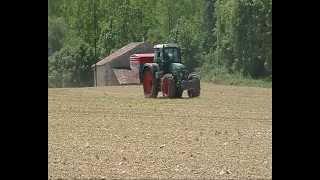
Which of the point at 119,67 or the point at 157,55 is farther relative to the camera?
the point at 119,67

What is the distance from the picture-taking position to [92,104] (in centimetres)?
1717

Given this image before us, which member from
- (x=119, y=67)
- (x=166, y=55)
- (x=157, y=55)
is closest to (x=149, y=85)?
(x=157, y=55)

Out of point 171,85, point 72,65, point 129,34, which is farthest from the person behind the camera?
point 72,65

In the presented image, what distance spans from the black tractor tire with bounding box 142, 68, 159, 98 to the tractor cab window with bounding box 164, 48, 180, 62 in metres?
0.76

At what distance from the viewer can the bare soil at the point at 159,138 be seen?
8.03 meters

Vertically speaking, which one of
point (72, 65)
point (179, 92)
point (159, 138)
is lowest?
point (159, 138)

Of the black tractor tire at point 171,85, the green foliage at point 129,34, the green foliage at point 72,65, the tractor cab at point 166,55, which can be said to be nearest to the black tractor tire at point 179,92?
the black tractor tire at point 171,85

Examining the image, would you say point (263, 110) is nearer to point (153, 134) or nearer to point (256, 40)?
point (153, 134)

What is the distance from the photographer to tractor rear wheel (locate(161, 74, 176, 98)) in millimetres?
17562

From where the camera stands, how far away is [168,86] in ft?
57.8

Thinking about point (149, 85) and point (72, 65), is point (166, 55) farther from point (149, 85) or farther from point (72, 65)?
point (72, 65)

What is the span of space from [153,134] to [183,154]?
2.24m
